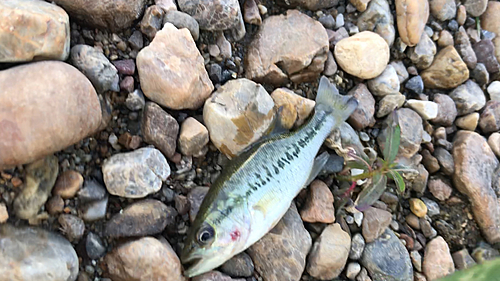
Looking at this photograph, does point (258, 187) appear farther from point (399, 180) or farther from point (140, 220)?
point (399, 180)

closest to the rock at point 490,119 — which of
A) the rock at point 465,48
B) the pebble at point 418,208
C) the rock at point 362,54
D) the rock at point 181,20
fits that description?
the rock at point 465,48

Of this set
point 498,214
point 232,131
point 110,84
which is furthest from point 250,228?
point 498,214

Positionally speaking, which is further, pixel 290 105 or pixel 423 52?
pixel 423 52

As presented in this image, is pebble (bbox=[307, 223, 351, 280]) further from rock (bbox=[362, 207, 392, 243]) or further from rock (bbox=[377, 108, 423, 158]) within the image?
rock (bbox=[377, 108, 423, 158])

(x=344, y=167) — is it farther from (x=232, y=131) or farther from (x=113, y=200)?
(x=113, y=200)

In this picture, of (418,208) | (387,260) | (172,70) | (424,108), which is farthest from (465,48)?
(172,70)
